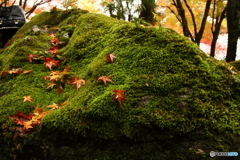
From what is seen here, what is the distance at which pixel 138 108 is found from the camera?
2.09 metres

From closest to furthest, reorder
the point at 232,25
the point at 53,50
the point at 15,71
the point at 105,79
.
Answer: the point at 105,79, the point at 15,71, the point at 53,50, the point at 232,25

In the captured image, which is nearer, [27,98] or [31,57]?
[27,98]

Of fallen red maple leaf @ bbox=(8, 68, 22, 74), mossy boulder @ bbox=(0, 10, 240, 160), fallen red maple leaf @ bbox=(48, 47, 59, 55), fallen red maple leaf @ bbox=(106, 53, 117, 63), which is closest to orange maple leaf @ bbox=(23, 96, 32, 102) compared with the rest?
mossy boulder @ bbox=(0, 10, 240, 160)

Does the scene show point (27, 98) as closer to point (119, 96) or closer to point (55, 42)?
point (119, 96)

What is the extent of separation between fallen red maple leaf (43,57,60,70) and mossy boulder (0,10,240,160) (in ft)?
1.48

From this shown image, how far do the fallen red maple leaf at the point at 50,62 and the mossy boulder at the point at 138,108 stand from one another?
45cm

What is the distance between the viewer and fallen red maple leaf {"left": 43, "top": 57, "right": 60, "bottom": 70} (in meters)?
3.38

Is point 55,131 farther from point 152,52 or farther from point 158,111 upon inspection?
point 152,52

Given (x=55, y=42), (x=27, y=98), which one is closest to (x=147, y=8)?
(x=55, y=42)

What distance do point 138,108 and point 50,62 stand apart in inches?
80.3

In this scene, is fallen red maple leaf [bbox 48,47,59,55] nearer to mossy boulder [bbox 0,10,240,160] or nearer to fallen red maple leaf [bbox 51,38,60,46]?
fallen red maple leaf [bbox 51,38,60,46]

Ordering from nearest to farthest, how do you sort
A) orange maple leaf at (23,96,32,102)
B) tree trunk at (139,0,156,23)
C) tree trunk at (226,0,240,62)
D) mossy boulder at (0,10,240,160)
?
1. mossy boulder at (0,10,240,160)
2. orange maple leaf at (23,96,32,102)
3. tree trunk at (226,0,240,62)
4. tree trunk at (139,0,156,23)

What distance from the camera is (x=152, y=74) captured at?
2416 millimetres

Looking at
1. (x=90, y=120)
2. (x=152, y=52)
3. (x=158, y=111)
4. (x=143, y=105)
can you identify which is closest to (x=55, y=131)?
(x=90, y=120)
